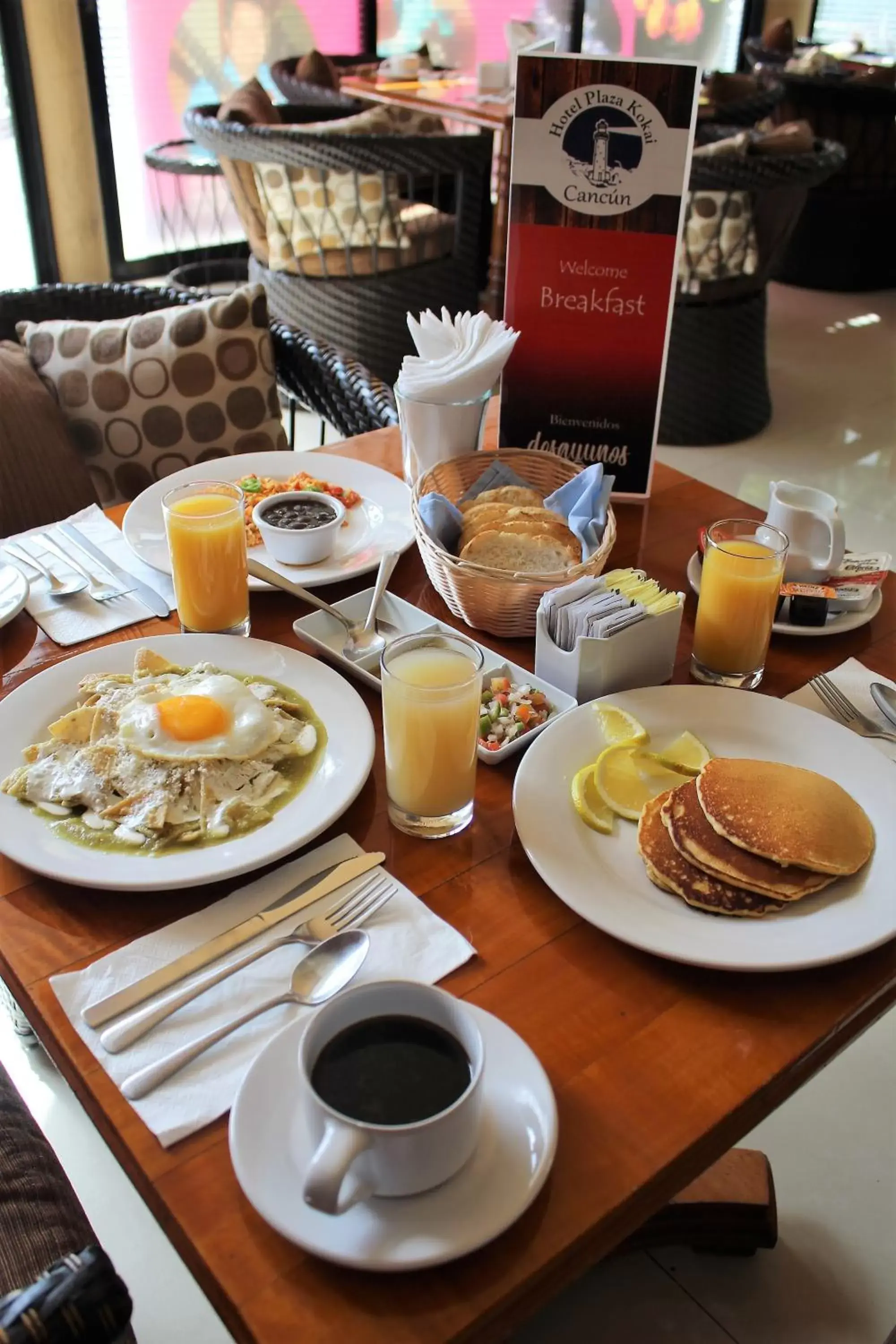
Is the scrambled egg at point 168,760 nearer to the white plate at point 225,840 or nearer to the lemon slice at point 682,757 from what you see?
the white plate at point 225,840

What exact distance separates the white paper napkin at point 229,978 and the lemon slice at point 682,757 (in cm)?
31

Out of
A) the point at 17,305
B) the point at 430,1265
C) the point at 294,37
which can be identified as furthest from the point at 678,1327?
the point at 294,37

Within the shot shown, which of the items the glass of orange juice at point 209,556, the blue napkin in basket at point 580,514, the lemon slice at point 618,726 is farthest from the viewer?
the blue napkin in basket at point 580,514

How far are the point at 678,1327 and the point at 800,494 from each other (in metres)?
1.15

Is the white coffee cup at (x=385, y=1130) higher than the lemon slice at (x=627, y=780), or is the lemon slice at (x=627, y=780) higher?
the white coffee cup at (x=385, y=1130)

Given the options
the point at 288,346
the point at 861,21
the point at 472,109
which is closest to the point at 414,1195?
the point at 288,346

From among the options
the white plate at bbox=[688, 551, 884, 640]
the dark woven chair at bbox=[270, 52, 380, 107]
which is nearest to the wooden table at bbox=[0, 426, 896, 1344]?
the white plate at bbox=[688, 551, 884, 640]

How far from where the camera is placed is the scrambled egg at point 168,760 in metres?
1.05

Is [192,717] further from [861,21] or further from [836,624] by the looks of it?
[861,21]

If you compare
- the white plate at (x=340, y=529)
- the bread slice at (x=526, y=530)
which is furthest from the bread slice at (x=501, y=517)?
the white plate at (x=340, y=529)

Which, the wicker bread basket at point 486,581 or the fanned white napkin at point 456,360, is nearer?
the wicker bread basket at point 486,581

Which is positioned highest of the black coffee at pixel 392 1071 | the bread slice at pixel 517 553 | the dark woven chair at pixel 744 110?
the dark woven chair at pixel 744 110

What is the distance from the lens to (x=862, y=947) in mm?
914

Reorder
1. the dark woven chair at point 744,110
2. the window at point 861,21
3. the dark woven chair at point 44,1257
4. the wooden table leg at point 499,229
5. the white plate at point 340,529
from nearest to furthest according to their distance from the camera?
the dark woven chair at point 44,1257
the white plate at point 340,529
the wooden table leg at point 499,229
the dark woven chair at point 744,110
the window at point 861,21
